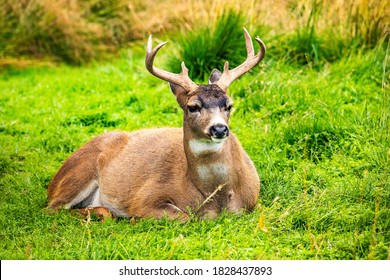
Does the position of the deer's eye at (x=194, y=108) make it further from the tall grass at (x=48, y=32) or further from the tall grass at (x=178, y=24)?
the tall grass at (x=48, y=32)

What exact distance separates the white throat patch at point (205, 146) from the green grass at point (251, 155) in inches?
22.2

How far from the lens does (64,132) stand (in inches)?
358

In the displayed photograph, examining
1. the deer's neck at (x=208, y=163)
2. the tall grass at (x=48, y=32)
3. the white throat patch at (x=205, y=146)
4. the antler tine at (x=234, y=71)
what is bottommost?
the tall grass at (x=48, y=32)

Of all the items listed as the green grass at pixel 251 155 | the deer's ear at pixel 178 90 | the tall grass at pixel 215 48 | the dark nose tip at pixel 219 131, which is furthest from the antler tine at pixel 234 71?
the tall grass at pixel 215 48

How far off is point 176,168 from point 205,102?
0.80m

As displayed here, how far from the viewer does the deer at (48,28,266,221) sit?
6191mm

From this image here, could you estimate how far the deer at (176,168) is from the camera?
619cm

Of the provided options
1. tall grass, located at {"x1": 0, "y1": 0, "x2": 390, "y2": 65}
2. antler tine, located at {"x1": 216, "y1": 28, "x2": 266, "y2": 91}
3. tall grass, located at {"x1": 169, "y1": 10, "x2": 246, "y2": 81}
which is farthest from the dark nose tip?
tall grass, located at {"x1": 169, "y1": 10, "x2": 246, "y2": 81}

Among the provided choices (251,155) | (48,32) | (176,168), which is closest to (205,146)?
(176,168)

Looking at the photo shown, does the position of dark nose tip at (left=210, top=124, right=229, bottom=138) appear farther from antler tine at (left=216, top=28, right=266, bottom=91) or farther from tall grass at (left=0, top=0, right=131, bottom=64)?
tall grass at (left=0, top=0, right=131, bottom=64)

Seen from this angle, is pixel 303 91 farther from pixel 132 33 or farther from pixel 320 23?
pixel 132 33

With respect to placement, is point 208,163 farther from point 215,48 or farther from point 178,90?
point 215,48

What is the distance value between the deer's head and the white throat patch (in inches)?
1.9

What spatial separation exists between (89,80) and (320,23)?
3388mm
